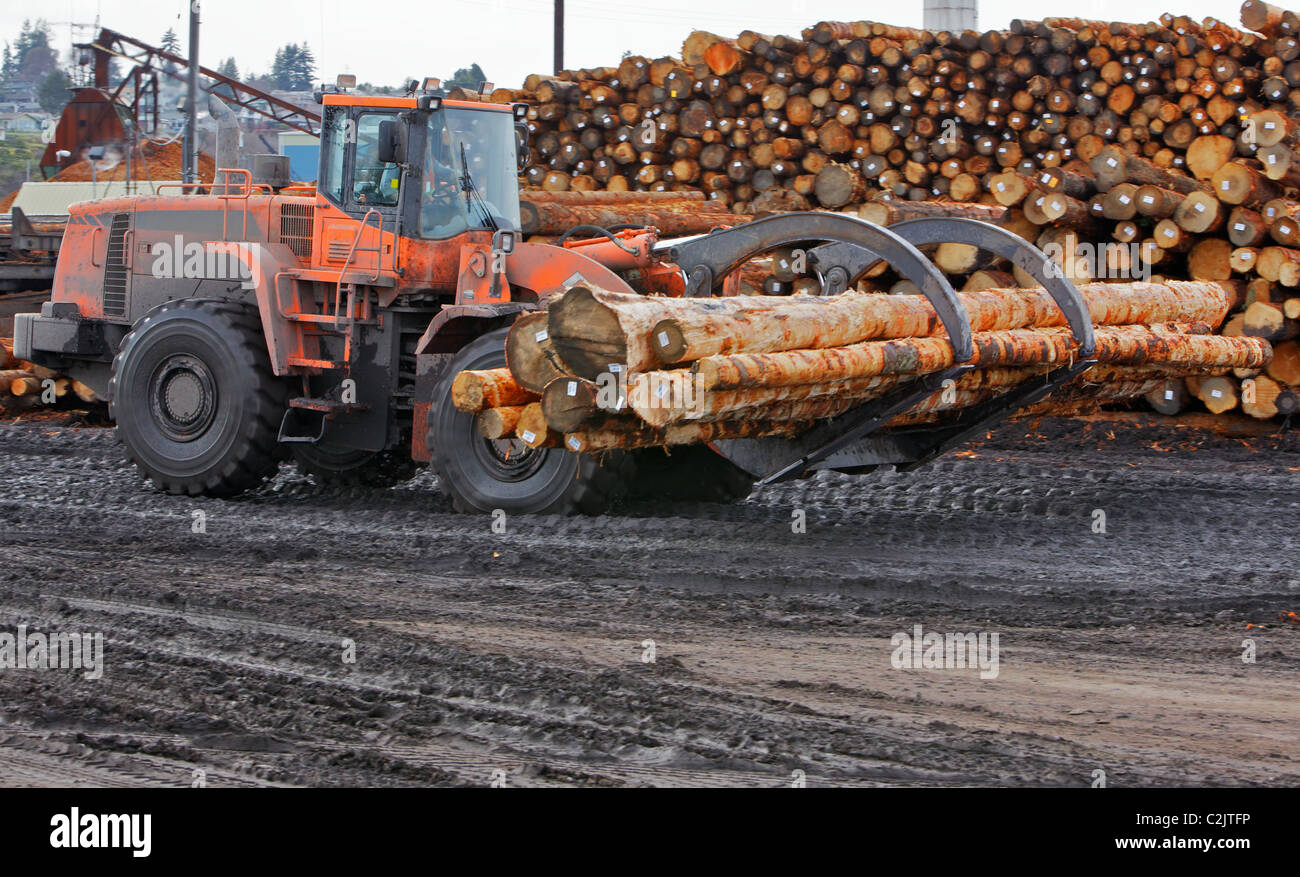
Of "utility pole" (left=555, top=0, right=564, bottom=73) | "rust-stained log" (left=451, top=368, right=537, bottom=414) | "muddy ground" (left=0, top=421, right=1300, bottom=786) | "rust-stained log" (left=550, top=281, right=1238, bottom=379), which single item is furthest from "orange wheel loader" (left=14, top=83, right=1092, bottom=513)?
"utility pole" (left=555, top=0, right=564, bottom=73)

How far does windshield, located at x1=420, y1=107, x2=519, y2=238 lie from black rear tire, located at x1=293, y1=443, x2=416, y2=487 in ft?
6.11

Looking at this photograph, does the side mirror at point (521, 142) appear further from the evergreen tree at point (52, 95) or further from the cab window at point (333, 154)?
the evergreen tree at point (52, 95)

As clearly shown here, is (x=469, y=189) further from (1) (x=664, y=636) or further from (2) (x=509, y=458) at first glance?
(1) (x=664, y=636)

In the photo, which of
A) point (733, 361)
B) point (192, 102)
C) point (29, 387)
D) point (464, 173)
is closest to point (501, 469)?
point (464, 173)

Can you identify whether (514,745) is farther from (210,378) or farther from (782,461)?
(210,378)

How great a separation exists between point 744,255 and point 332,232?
302cm

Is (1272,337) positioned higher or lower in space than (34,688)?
higher

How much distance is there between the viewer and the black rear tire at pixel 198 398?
9.91 metres

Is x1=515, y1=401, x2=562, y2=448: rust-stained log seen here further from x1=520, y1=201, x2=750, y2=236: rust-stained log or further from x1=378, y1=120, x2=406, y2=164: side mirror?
Answer: x1=520, y1=201, x2=750, y2=236: rust-stained log

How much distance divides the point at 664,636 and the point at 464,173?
4352 mm

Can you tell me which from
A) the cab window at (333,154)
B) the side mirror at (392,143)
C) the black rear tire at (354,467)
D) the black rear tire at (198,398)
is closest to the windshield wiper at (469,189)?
the side mirror at (392,143)

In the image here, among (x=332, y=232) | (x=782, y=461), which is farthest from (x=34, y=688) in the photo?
(x=332, y=232)

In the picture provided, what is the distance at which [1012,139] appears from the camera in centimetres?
1628

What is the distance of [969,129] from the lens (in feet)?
54.1
